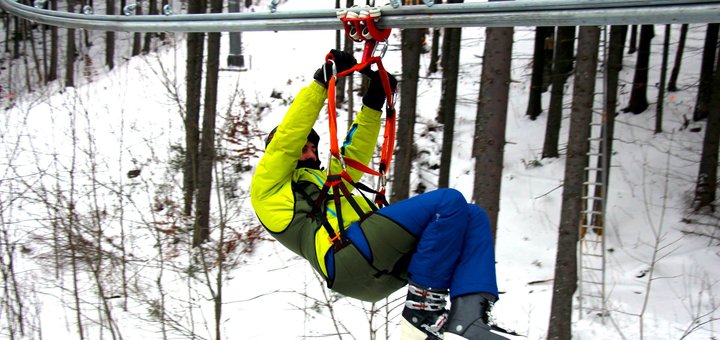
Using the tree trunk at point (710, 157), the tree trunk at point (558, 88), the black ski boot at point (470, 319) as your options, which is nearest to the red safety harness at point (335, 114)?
the black ski boot at point (470, 319)

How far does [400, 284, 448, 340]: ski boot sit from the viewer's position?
2.63 meters

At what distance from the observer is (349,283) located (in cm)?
271

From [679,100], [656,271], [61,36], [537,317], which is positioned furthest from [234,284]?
[61,36]

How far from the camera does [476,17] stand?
2.25 meters

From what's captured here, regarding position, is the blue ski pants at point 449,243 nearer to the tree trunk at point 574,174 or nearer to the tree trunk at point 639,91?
the tree trunk at point 574,174

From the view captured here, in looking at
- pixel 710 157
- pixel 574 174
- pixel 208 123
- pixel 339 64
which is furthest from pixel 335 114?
pixel 710 157

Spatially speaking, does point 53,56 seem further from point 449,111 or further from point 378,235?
point 378,235

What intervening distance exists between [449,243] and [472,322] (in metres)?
0.32

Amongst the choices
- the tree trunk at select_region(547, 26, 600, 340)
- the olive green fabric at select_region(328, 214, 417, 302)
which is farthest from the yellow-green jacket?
the tree trunk at select_region(547, 26, 600, 340)

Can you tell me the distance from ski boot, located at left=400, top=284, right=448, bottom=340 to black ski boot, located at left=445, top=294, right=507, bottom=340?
0.16 m

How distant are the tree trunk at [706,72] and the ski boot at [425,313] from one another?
843 centimetres

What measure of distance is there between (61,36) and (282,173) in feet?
85.3

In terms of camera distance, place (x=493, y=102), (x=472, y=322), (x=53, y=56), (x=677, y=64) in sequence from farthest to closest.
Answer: (x=53, y=56), (x=677, y=64), (x=493, y=102), (x=472, y=322)

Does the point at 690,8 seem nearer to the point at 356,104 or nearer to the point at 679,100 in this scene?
the point at 679,100
